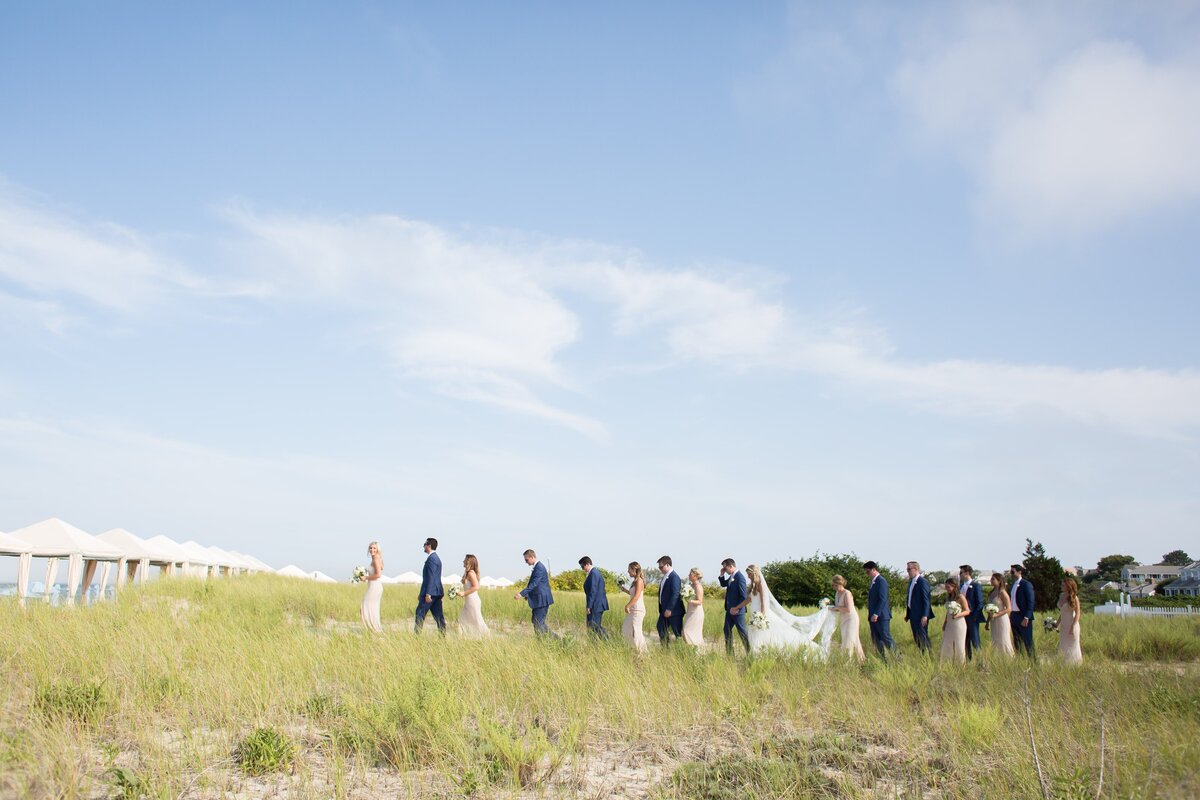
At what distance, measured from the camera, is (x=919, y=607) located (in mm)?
14445

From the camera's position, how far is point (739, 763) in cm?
691

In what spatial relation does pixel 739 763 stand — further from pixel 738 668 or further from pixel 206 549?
pixel 206 549

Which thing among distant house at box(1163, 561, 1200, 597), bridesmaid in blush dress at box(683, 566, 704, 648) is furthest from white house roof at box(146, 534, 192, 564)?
distant house at box(1163, 561, 1200, 597)

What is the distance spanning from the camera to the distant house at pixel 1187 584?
282 feet

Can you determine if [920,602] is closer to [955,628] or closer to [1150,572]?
[955,628]

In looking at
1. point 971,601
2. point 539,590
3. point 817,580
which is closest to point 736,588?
point 539,590

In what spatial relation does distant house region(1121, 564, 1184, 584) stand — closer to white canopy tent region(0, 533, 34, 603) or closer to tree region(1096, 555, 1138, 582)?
tree region(1096, 555, 1138, 582)

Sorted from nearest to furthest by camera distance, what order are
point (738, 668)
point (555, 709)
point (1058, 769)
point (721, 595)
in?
1. point (1058, 769)
2. point (555, 709)
3. point (738, 668)
4. point (721, 595)

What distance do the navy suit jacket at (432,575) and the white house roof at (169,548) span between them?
26154mm

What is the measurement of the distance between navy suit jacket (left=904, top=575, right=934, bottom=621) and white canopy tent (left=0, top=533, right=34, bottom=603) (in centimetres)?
2642

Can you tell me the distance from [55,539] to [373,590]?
18329 mm

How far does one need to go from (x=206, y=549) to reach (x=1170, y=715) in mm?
47362

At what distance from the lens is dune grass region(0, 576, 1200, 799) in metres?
6.36

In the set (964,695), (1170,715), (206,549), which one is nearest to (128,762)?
(964,695)
